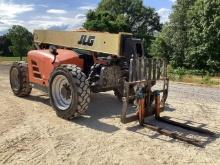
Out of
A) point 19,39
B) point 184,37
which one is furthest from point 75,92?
point 19,39

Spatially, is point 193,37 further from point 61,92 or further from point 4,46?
point 4,46

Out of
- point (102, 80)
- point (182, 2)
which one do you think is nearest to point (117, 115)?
point (102, 80)

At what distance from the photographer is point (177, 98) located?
11.3 metres

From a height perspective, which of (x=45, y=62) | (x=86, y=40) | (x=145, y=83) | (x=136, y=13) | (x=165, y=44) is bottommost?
(x=145, y=83)

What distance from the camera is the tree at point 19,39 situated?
3634cm

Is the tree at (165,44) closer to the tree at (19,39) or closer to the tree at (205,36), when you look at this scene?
the tree at (205,36)

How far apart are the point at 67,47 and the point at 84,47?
0.76 meters

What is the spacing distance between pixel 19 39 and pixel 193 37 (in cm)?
1677

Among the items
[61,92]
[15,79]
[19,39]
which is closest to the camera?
[61,92]

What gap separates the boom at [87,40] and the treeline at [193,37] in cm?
1913

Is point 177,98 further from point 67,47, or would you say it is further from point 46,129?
point 46,129

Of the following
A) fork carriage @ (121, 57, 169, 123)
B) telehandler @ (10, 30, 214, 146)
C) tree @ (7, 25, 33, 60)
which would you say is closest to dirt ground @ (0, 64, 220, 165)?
telehandler @ (10, 30, 214, 146)

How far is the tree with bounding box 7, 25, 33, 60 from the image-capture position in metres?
36.3

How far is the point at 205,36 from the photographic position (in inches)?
1101
